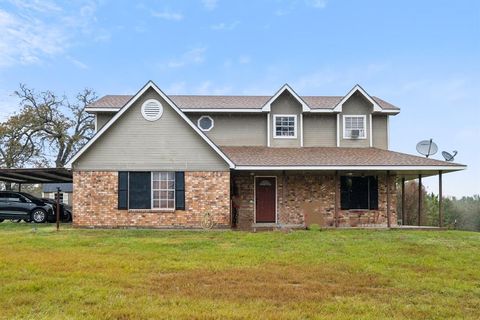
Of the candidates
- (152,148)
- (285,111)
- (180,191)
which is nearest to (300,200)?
(285,111)

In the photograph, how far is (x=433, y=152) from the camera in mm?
21688

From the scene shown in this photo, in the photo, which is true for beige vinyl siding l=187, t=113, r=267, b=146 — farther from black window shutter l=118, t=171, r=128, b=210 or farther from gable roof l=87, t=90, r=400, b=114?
black window shutter l=118, t=171, r=128, b=210

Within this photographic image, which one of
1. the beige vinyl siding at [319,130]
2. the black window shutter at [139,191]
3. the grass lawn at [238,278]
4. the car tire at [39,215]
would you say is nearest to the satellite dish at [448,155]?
the beige vinyl siding at [319,130]

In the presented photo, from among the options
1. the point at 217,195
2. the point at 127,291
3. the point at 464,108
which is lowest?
the point at 127,291

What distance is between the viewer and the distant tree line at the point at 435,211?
29511 millimetres

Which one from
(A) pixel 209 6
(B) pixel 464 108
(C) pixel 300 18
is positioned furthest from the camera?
(B) pixel 464 108

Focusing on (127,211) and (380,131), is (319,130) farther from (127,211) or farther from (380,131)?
(127,211)

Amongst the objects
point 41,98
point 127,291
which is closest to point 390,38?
point 127,291

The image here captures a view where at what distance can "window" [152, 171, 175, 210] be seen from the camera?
1842cm

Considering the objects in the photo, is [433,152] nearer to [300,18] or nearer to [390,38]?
[390,38]

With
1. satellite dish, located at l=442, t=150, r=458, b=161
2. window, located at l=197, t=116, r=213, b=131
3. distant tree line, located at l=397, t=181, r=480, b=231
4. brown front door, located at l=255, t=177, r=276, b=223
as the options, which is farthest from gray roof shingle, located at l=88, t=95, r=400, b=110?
distant tree line, located at l=397, t=181, r=480, b=231

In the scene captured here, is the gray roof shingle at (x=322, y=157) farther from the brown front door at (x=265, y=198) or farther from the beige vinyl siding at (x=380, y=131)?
the brown front door at (x=265, y=198)

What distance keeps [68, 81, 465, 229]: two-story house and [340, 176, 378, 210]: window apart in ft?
0.14

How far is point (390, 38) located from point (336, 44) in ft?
6.37
